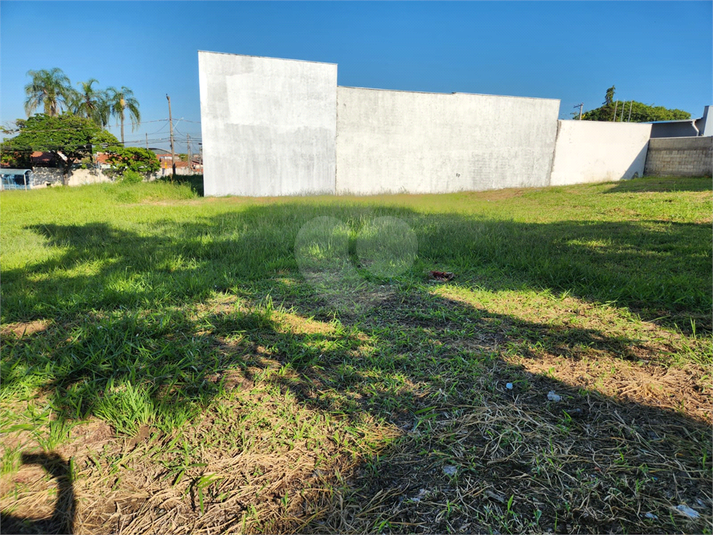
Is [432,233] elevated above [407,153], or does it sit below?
below

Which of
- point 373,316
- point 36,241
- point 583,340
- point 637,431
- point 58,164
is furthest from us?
point 58,164

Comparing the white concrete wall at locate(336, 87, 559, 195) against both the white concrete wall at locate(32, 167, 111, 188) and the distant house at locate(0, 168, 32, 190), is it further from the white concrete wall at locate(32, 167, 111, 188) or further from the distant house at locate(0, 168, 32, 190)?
the distant house at locate(0, 168, 32, 190)

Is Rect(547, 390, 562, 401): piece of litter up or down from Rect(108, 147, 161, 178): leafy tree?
down

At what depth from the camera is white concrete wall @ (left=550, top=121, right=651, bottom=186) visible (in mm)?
20594

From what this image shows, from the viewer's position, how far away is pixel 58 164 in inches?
1105

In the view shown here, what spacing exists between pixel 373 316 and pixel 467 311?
29.7 inches

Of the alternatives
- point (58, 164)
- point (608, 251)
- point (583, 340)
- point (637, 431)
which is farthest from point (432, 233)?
point (58, 164)

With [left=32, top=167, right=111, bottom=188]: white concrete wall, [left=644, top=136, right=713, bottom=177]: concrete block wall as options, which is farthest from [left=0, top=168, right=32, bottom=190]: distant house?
[left=644, top=136, right=713, bottom=177]: concrete block wall

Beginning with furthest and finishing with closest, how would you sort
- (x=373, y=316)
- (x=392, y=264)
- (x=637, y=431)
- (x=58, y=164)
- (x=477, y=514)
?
(x=58, y=164)
(x=392, y=264)
(x=373, y=316)
(x=637, y=431)
(x=477, y=514)

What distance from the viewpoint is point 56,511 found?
1.42 m

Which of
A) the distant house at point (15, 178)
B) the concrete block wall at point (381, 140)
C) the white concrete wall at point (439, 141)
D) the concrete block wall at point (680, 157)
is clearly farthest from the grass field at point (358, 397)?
the distant house at point (15, 178)

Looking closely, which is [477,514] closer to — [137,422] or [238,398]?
[238,398]

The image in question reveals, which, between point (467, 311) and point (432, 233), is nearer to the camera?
point (467, 311)
